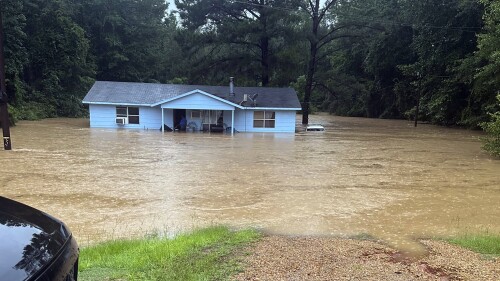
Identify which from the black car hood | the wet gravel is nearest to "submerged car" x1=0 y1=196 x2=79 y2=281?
the black car hood

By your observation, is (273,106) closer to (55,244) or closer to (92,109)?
(92,109)

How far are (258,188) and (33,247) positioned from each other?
9309mm

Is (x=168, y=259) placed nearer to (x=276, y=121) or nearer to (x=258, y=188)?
(x=258, y=188)

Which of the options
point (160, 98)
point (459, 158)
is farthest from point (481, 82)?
point (160, 98)

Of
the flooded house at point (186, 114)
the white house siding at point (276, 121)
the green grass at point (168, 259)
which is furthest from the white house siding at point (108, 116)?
the green grass at point (168, 259)

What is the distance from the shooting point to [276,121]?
96.1ft

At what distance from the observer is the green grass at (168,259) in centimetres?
381

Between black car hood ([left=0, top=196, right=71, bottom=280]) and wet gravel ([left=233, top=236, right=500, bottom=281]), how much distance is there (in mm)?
1965

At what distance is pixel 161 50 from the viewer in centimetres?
5156

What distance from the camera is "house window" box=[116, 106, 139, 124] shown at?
29188mm

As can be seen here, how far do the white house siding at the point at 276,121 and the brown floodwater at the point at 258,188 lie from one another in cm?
891

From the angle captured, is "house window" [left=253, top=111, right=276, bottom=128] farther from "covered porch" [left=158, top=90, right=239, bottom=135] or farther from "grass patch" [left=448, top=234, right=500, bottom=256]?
"grass patch" [left=448, top=234, right=500, bottom=256]

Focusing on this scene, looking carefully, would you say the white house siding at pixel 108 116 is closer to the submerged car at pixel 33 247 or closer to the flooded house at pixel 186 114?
the flooded house at pixel 186 114

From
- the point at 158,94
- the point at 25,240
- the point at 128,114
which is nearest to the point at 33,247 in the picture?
the point at 25,240
